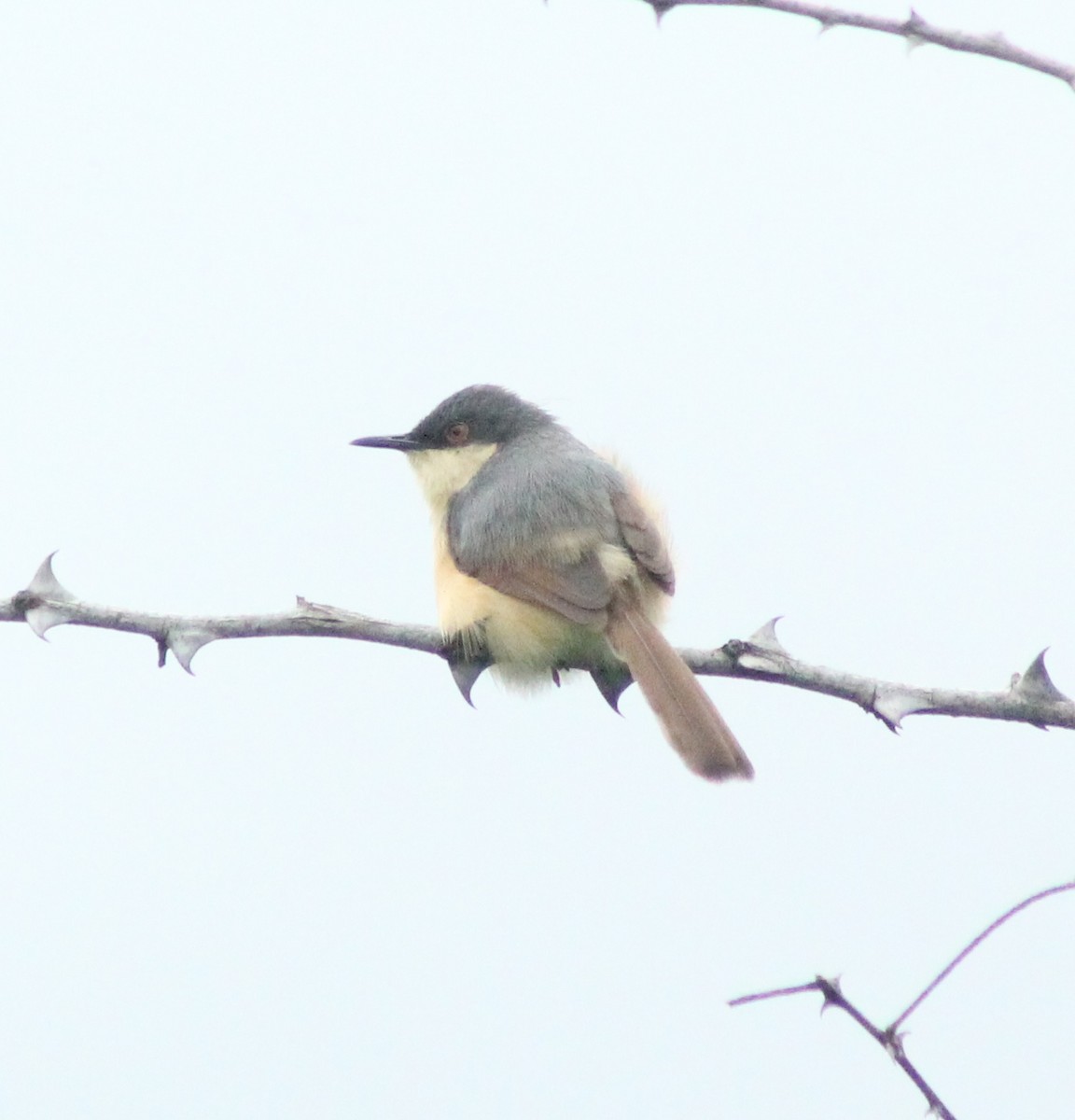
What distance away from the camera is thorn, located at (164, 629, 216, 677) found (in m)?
3.53

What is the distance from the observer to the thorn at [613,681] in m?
5.21

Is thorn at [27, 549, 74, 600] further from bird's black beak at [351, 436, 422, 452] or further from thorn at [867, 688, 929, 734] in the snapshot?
bird's black beak at [351, 436, 422, 452]

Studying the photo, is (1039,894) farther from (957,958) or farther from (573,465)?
(573,465)

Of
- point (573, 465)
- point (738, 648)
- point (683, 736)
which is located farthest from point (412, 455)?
point (738, 648)

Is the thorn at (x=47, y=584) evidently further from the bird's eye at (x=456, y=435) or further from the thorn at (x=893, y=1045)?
the bird's eye at (x=456, y=435)

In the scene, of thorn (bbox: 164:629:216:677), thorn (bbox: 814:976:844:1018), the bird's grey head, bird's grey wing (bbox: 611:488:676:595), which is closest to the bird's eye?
the bird's grey head

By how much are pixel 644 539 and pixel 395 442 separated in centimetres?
137

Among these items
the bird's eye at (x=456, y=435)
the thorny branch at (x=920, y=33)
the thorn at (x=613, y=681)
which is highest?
the thorny branch at (x=920, y=33)

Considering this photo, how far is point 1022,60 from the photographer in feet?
8.04

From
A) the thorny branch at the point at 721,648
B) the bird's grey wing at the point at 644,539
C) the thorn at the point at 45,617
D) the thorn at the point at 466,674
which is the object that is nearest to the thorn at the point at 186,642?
the thorny branch at the point at 721,648

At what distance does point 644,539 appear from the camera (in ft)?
17.7

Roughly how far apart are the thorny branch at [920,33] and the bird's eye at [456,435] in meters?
3.87

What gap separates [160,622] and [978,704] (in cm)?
180

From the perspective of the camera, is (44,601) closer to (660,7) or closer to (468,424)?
(660,7)
